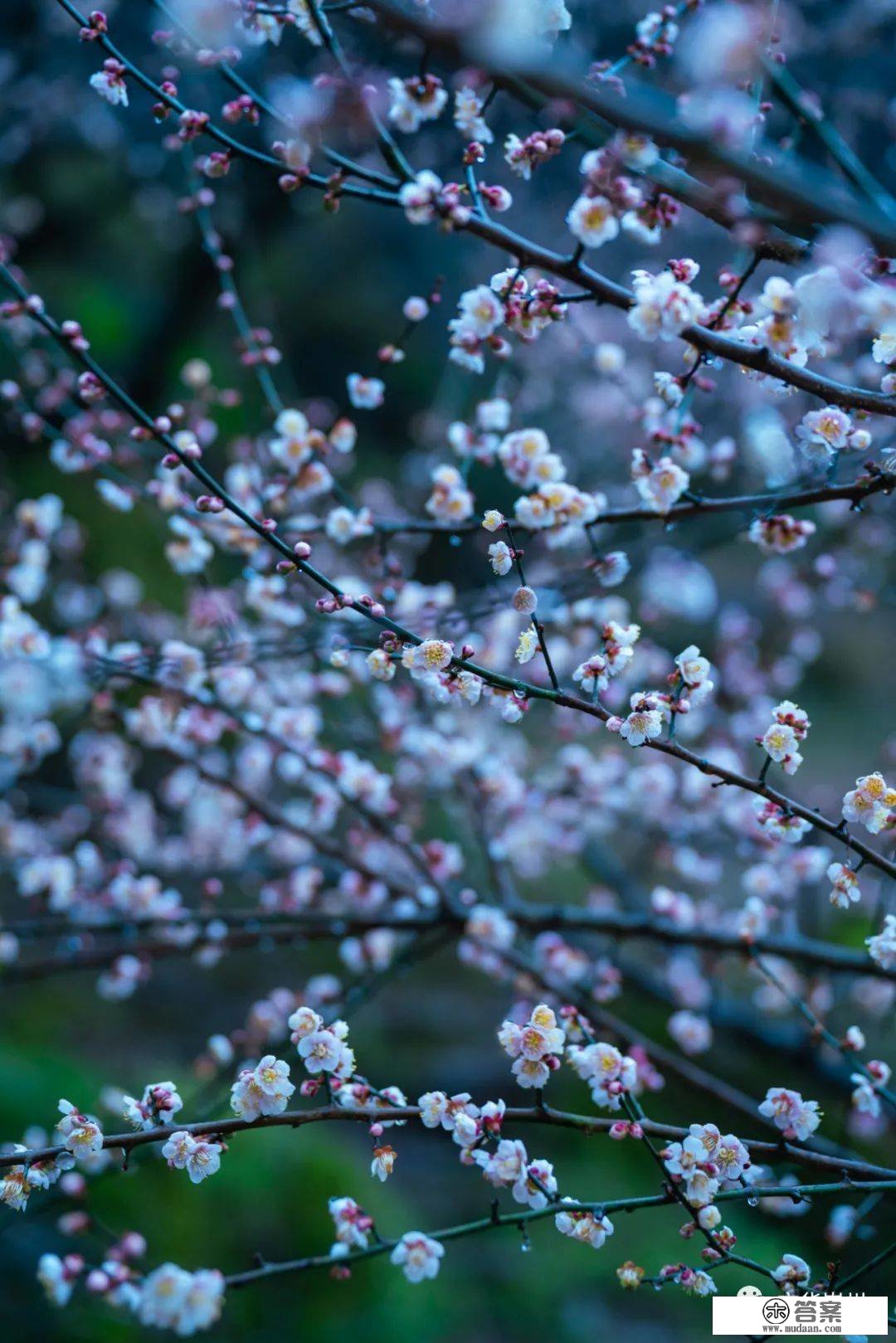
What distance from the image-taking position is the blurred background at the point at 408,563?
322 cm

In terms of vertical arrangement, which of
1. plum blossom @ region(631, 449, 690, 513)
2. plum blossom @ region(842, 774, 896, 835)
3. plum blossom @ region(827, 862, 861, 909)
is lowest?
plum blossom @ region(827, 862, 861, 909)

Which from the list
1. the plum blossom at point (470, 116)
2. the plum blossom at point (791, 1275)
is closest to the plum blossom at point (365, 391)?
the plum blossom at point (470, 116)

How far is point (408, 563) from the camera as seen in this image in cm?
360

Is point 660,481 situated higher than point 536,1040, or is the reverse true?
point 660,481

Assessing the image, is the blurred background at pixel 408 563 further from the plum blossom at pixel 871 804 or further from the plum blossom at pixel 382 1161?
the plum blossom at pixel 382 1161

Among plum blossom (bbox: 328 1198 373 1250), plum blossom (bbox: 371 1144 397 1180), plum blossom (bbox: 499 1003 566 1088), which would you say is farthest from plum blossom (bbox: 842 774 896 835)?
plum blossom (bbox: 328 1198 373 1250)

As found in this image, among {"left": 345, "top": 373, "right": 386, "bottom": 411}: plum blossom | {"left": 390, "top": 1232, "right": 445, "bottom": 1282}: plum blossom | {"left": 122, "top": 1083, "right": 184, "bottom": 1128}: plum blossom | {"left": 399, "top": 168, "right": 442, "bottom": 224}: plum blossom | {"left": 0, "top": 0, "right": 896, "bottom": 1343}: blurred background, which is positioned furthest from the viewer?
{"left": 0, "top": 0, "right": 896, "bottom": 1343}: blurred background

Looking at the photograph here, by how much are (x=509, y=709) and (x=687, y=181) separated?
717 mm

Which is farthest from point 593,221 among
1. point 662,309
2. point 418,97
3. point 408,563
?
point 408,563

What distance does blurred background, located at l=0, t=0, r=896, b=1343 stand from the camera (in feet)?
10.6

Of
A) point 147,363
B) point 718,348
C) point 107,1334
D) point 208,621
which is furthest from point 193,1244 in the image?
point 147,363

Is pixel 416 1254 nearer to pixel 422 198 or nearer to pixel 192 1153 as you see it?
pixel 192 1153

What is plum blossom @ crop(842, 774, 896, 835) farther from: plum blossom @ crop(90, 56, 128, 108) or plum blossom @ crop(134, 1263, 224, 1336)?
plum blossom @ crop(90, 56, 128, 108)

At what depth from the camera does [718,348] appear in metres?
1.31
